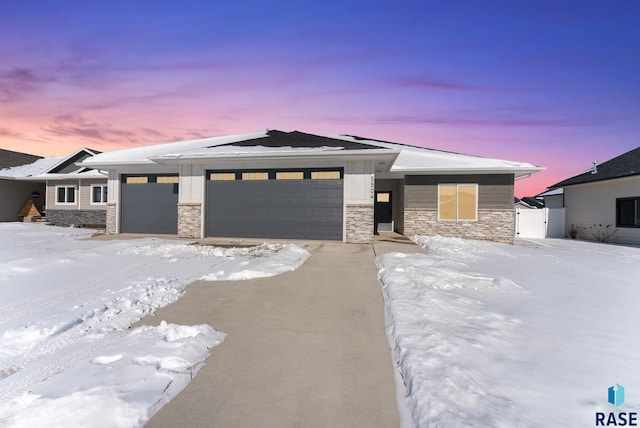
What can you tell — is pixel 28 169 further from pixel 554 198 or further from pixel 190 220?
pixel 554 198

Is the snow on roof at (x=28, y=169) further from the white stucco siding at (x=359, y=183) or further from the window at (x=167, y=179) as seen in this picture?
the white stucco siding at (x=359, y=183)

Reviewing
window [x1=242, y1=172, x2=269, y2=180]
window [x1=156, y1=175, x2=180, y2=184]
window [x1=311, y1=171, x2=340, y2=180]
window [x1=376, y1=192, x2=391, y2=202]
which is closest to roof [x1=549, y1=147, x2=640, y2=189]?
window [x1=376, y1=192, x2=391, y2=202]

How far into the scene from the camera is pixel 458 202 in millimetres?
13570

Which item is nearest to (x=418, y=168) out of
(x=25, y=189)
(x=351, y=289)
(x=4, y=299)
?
(x=351, y=289)

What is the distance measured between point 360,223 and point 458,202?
5.29 meters

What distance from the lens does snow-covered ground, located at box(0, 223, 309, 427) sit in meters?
2.26

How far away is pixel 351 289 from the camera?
5.53 meters

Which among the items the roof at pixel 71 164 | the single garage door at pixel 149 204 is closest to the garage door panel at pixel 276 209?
the single garage door at pixel 149 204

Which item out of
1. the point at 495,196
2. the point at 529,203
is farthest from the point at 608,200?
the point at 529,203

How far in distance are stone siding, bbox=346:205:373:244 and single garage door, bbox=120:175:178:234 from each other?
7.89 meters

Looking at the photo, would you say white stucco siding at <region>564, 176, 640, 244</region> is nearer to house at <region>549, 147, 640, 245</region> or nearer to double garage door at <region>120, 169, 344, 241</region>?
house at <region>549, 147, 640, 245</region>

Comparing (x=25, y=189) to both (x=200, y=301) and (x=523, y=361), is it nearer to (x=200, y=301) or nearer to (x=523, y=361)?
(x=200, y=301)

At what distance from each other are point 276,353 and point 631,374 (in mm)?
3351

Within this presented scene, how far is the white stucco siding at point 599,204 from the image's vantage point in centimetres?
1465
